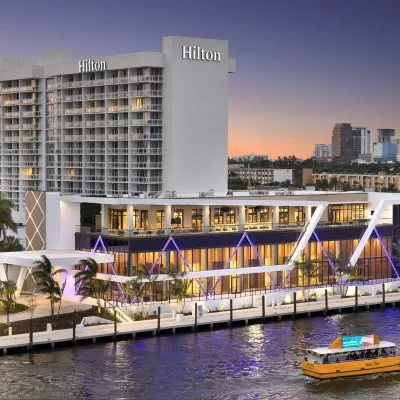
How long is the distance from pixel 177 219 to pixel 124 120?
172ft

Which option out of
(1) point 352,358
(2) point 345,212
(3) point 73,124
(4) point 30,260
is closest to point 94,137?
(3) point 73,124

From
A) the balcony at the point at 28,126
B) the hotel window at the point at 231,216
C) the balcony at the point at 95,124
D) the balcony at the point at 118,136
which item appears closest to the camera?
the hotel window at the point at 231,216

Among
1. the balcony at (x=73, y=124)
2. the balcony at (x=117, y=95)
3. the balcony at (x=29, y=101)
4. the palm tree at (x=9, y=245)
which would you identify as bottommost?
the palm tree at (x=9, y=245)

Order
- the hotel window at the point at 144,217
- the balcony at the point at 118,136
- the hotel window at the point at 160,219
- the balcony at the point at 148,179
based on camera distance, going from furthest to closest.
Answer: the balcony at the point at 118,136 → the balcony at the point at 148,179 → the hotel window at the point at 160,219 → the hotel window at the point at 144,217

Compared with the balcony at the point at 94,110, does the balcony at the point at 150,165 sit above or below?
below

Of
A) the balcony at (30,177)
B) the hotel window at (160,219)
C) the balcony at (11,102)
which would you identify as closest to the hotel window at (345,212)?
the hotel window at (160,219)

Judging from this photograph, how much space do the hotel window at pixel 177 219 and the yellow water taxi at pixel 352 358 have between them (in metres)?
33.7

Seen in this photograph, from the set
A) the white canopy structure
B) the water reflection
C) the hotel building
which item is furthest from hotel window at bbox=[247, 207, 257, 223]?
the water reflection

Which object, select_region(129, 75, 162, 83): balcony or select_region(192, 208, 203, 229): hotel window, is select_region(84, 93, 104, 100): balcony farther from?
select_region(192, 208, 203, 229): hotel window

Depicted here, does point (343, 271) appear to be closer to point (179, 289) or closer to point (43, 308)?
point (179, 289)

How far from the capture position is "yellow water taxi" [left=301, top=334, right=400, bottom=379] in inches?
3110

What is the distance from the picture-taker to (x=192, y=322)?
3760 inches

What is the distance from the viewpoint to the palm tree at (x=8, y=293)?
94.9 metres

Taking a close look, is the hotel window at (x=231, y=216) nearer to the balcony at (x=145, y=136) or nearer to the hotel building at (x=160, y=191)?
the hotel building at (x=160, y=191)
